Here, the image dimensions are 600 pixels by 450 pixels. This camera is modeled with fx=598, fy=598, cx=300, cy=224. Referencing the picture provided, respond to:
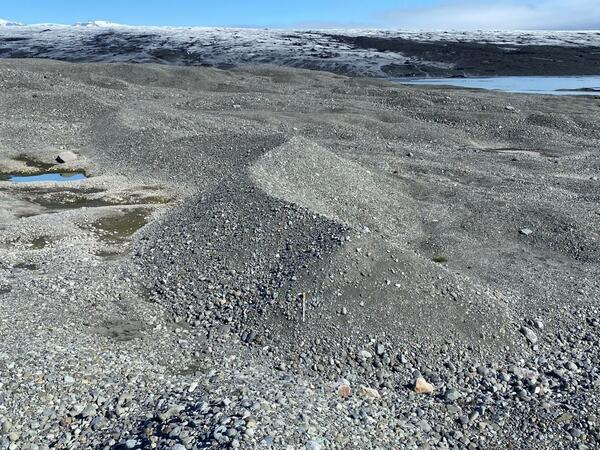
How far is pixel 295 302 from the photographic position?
11523 mm

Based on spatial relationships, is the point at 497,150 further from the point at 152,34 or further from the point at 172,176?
the point at 152,34

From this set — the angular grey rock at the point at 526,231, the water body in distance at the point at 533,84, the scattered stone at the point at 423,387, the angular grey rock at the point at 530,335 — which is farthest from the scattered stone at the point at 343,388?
the water body in distance at the point at 533,84

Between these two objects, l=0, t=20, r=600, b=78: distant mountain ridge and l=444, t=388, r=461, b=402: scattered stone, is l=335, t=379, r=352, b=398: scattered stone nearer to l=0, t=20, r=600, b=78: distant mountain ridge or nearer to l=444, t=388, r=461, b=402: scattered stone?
l=444, t=388, r=461, b=402: scattered stone

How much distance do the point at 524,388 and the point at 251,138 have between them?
55.2ft

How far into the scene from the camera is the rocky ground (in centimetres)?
836

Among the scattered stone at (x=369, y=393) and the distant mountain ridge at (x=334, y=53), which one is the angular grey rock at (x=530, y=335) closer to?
the scattered stone at (x=369, y=393)

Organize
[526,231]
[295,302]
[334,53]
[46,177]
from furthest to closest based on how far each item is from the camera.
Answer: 1. [334,53]
2. [46,177]
3. [526,231]
4. [295,302]

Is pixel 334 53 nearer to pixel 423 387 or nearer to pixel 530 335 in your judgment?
pixel 530 335

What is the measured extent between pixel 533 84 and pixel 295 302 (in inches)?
2547

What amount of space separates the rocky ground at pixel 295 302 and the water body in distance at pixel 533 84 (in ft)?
120

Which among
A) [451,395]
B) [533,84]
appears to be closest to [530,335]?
[451,395]

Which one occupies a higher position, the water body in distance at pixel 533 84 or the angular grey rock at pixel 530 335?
the angular grey rock at pixel 530 335

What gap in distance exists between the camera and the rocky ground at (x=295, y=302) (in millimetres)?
8359

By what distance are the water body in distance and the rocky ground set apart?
120 feet
